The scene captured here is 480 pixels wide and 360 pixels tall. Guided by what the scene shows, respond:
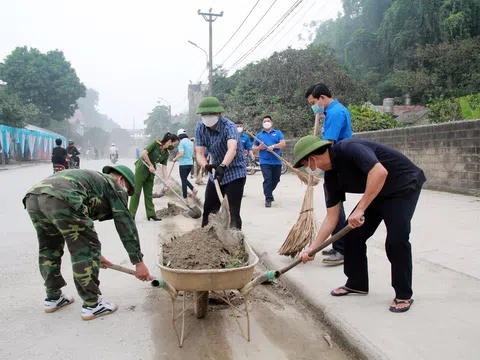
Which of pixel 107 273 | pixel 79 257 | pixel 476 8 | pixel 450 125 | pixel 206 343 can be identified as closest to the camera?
pixel 206 343

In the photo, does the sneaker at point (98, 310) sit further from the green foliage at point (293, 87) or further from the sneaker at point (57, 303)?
the green foliage at point (293, 87)

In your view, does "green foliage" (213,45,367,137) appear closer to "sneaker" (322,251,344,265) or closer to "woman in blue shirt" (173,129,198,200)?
"woman in blue shirt" (173,129,198,200)

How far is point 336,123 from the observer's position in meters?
4.18

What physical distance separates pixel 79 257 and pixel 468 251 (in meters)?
3.91

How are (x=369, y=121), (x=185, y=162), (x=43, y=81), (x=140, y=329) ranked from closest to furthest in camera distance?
(x=140, y=329) → (x=185, y=162) → (x=369, y=121) → (x=43, y=81)

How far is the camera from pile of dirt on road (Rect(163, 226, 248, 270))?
9.51 ft

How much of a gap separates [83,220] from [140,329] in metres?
0.92

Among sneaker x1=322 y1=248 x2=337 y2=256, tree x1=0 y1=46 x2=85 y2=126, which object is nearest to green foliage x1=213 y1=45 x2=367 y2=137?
sneaker x1=322 y1=248 x2=337 y2=256

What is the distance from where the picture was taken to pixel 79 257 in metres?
3.11

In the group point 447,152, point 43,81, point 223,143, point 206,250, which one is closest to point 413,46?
point 447,152

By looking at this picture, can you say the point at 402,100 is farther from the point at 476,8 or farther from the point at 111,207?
the point at 111,207

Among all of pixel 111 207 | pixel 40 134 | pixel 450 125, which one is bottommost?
pixel 111 207

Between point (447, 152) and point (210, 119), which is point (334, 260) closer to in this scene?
point (210, 119)

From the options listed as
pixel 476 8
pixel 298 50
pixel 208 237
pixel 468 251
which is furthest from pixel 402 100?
pixel 208 237
